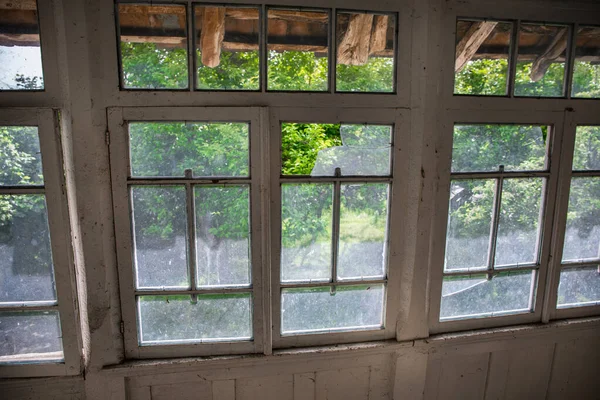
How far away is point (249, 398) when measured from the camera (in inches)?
69.4

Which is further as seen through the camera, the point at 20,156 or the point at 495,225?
the point at 495,225

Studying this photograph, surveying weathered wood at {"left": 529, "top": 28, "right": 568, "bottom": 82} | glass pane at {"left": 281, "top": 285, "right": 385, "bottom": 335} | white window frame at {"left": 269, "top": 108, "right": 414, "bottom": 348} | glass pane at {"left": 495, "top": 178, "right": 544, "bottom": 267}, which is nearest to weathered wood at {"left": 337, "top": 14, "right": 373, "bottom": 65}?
white window frame at {"left": 269, "top": 108, "right": 414, "bottom": 348}

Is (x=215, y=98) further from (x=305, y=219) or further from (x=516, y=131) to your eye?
(x=516, y=131)

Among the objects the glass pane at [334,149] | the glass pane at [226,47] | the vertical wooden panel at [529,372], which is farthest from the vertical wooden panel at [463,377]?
the glass pane at [226,47]

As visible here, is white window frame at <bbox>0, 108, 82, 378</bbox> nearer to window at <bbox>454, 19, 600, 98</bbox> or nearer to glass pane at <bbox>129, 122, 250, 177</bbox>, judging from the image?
glass pane at <bbox>129, 122, 250, 177</bbox>

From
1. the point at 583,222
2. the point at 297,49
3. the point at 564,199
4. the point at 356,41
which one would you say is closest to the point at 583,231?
the point at 583,222

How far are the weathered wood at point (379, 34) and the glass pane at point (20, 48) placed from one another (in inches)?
51.2

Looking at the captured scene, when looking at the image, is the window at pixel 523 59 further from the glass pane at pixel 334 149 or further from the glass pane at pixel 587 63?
the glass pane at pixel 334 149

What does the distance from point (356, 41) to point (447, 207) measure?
0.83 meters

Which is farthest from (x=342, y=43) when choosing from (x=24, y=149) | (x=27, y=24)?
(x=24, y=149)

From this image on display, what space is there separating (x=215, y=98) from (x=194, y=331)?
3.31 ft

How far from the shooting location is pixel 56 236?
1.51m

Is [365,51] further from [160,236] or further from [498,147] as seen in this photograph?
[160,236]

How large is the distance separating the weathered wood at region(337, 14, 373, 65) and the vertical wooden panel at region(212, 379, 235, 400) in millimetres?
1486
